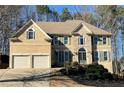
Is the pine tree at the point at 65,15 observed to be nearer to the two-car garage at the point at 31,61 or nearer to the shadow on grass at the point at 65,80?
the two-car garage at the point at 31,61

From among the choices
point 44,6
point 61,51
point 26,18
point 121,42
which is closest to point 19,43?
point 61,51

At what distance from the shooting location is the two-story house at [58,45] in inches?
1724

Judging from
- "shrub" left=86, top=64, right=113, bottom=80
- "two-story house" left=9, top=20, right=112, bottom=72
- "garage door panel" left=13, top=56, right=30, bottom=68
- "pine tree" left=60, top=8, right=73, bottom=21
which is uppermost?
"pine tree" left=60, top=8, right=73, bottom=21

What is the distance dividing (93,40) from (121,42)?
12.9 metres

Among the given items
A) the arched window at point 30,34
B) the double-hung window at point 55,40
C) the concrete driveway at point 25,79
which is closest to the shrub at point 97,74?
the concrete driveway at point 25,79

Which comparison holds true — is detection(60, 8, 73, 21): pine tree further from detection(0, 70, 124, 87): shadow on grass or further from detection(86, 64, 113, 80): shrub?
detection(0, 70, 124, 87): shadow on grass

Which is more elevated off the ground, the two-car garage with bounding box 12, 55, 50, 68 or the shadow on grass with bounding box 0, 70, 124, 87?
the two-car garage with bounding box 12, 55, 50, 68

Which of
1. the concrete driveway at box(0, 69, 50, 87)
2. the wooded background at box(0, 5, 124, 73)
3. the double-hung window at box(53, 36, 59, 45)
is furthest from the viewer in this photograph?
the wooded background at box(0, 5, 124, 73)

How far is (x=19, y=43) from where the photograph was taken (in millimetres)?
44000

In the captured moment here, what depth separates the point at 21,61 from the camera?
43.5 meters

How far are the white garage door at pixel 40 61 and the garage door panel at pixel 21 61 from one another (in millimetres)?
888

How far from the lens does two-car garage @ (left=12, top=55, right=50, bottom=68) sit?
4328cm

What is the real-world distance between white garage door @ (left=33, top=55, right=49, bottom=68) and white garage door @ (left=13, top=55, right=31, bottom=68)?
0.89m

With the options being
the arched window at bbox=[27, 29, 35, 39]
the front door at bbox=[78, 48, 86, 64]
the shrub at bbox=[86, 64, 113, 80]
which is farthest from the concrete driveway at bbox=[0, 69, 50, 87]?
the front door at bbox=[78, 48, 86, 64]
